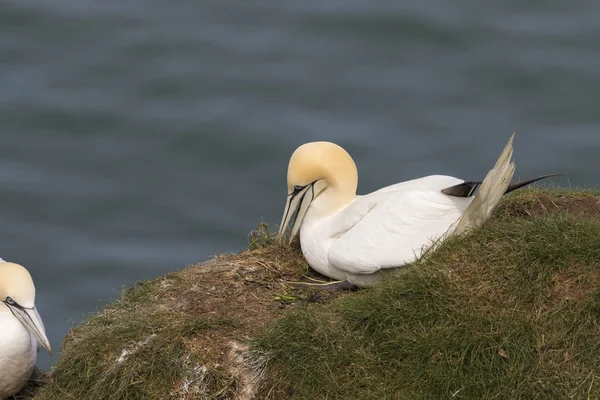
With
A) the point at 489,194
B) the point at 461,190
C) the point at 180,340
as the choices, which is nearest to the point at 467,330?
the point at 489,194

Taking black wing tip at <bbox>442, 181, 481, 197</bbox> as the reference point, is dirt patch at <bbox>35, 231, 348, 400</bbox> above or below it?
below

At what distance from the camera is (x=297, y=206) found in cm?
819

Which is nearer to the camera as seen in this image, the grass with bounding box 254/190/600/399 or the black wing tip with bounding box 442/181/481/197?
the grass with bounding box 254/190/600/399

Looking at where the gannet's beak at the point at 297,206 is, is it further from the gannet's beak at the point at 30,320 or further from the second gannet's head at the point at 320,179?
the gannet's beak at the point at 30,320

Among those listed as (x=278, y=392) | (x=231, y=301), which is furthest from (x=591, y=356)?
(x=231, y=301)

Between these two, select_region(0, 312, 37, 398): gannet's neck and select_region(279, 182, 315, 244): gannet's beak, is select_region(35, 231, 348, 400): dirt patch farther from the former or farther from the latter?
select_region(279, 182, 315, 244): gannet's beak

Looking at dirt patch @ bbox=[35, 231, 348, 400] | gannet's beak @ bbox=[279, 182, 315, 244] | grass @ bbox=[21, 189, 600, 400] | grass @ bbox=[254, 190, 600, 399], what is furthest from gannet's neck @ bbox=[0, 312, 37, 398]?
gannet's beak @ bbox=[279, 182, 315, 244]

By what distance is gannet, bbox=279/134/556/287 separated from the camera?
7363mm

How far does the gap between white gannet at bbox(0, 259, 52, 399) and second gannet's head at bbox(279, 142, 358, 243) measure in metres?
1.92

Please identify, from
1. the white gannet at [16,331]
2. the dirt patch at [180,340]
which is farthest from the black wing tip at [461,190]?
the white gannet at [16,331]

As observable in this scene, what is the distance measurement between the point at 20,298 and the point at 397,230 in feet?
8.62

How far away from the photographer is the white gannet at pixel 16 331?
743cm

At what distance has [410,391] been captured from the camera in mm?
6500

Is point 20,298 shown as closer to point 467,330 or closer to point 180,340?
point 180,340
